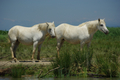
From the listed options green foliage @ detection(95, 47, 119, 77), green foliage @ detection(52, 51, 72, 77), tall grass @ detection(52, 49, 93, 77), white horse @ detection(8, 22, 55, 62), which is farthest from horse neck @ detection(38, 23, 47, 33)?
green foliage @ detection(95, 47, 119, 77)

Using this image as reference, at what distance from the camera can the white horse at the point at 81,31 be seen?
9977 mm

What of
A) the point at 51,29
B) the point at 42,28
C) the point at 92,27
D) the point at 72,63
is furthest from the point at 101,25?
the point at 72,63

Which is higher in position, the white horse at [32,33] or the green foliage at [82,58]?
the white horse at [32,33]

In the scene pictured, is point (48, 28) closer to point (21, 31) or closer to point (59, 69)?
point (21, 31)

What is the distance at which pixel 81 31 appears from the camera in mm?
10125

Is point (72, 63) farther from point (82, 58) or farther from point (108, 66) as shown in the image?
point (108, 66)

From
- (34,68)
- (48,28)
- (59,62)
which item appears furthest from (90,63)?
(48,28)

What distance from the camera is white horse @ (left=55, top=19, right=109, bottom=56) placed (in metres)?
9.98

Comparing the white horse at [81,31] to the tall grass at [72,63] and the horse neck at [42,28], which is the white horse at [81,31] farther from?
the tall grass at [72,63]

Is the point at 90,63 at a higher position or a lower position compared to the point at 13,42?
lower

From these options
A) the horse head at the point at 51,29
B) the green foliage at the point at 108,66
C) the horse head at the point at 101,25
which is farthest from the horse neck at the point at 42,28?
the green foliage at the point at 108,66

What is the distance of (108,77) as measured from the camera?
707 centimetres

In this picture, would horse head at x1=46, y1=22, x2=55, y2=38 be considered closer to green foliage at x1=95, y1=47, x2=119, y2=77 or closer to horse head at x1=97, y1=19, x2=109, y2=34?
horse head at x1=97, y1=19, x2=109, y2=34

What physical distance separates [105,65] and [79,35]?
129 inches
